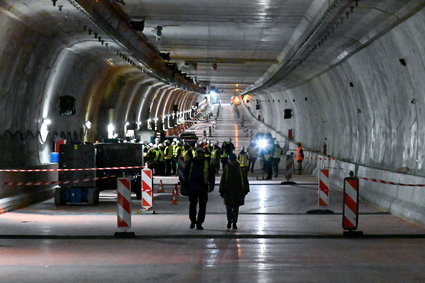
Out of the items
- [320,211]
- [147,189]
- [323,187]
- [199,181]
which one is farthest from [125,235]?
[323,187]

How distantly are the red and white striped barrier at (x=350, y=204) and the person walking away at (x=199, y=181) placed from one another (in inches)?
113

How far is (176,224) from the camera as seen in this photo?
19.7m

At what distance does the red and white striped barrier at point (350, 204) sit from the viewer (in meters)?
17.6

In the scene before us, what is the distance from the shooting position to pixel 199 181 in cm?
1834

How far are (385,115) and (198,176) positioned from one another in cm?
1001

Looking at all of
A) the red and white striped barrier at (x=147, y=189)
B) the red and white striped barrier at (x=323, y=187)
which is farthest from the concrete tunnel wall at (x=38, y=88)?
the red and white striped barrier at (x=323, y=187)

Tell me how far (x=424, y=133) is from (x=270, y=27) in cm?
841

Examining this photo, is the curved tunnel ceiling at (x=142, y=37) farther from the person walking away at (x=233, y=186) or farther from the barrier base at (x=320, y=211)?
the barrier base at (x=320, y=211)

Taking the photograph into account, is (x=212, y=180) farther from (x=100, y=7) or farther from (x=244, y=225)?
(x=100, y=7)

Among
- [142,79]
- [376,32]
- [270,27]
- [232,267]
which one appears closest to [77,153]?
[270,27]

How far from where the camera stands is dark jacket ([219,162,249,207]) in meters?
18.5

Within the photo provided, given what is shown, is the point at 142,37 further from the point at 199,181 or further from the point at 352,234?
the point at 352,234

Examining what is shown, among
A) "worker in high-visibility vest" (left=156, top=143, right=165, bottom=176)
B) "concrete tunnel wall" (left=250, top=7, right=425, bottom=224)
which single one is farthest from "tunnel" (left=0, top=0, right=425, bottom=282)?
"worker in high-visibility vest" (left=156, top=143, right=165, bottom=176)

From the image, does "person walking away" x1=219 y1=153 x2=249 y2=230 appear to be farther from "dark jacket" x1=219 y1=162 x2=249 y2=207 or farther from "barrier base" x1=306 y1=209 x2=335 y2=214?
"barrier base" x1=306 y1=209 x2=335 y2=214
